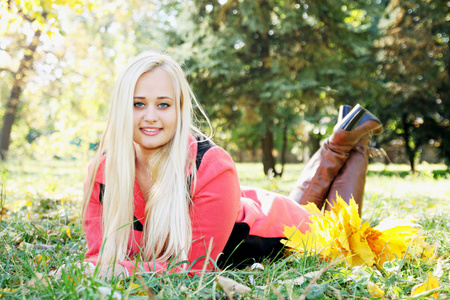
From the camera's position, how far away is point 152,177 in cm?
203

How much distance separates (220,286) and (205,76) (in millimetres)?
7231

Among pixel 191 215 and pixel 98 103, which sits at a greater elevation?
pixel 98 103

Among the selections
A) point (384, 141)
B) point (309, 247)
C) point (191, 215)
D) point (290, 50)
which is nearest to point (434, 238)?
point (309, 247)

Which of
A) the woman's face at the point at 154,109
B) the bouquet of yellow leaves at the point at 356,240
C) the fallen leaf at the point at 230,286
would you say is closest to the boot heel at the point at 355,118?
the bouquet of yellow leaves at the point at 356,240

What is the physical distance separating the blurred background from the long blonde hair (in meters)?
5.32

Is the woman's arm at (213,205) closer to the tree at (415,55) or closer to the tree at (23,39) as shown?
the tree at (23,39)

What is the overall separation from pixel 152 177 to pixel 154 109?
1.24 ft

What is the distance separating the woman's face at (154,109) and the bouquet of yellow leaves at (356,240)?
84cm

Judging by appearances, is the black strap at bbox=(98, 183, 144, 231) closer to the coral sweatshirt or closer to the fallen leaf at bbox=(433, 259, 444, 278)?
the coral sweatshirt

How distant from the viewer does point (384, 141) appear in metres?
14.2

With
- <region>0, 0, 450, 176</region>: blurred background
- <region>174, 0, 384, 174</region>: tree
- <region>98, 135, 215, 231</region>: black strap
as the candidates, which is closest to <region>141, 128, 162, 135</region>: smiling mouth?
<region>98, 135, 215, 231</region>: black strap

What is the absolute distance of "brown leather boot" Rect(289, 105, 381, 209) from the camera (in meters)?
3.01

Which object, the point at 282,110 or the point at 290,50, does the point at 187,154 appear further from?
the point at 290,50

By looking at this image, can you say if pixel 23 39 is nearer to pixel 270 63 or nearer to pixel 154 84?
pixel 270 63
